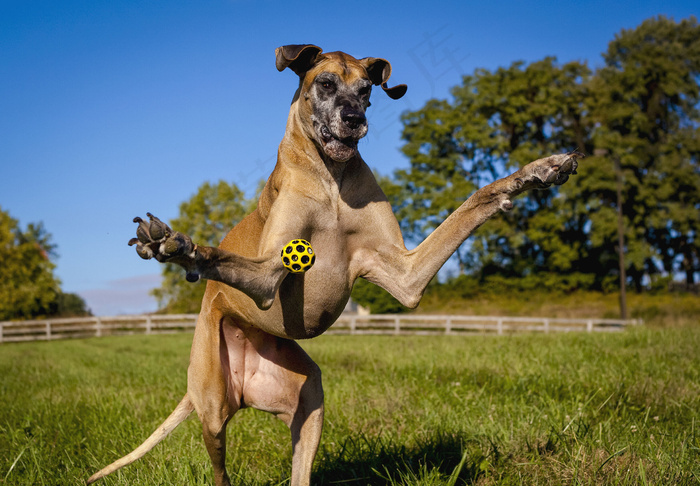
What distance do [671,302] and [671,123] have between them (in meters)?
11.1

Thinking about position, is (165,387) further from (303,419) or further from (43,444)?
(303,419)

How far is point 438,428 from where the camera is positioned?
4031mm

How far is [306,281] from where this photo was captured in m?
2.80

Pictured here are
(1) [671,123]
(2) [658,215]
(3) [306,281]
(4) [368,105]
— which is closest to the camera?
(3) [306,281]

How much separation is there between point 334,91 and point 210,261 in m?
1.14

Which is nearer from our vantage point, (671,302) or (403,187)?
(671,302)

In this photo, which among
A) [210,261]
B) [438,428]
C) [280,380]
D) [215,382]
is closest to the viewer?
[210,261]

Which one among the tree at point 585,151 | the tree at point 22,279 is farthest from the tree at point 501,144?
the tree at point 22,279

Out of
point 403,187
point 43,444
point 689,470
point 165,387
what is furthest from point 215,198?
point 689,470

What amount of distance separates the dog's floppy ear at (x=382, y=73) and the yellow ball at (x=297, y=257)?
3.60 feet

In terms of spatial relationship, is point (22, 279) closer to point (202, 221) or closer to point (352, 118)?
point (202, 221)

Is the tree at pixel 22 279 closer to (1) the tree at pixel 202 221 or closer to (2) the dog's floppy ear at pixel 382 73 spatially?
(1) the tree at pixel 202 221

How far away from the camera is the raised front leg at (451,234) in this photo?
2576mm

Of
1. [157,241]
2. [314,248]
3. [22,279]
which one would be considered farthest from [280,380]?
[22,279]
